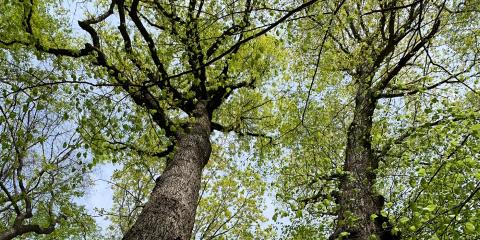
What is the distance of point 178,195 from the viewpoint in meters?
4.93

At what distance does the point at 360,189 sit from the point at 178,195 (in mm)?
2673

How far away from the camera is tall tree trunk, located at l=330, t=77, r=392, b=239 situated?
492cm

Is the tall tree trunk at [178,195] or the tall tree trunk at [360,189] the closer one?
the tall tree trunk at [178,195]

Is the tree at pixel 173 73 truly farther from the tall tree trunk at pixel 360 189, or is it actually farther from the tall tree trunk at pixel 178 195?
the tall tree trunk at pixel 360 189

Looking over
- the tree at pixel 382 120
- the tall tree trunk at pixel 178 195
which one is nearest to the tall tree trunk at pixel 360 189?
the tree at pixel 382 120

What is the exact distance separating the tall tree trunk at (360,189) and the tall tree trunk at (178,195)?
1995 mm

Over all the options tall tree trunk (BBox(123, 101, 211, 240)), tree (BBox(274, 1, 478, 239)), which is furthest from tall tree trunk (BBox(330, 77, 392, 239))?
tall tree trunk (BBox(123, 101, 211, 240))

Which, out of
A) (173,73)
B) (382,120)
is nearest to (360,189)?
(382,120)

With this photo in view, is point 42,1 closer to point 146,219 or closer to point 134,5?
point 134,5

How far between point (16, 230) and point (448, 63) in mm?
12662

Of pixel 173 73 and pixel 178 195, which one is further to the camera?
pixel 173 73

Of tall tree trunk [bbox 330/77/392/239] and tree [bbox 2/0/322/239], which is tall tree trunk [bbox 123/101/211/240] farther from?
tall tree trunk [bbox 330/77/392/239]

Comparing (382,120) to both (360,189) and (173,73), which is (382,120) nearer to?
(360,189)

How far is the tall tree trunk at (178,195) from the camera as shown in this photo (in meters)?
4.08
